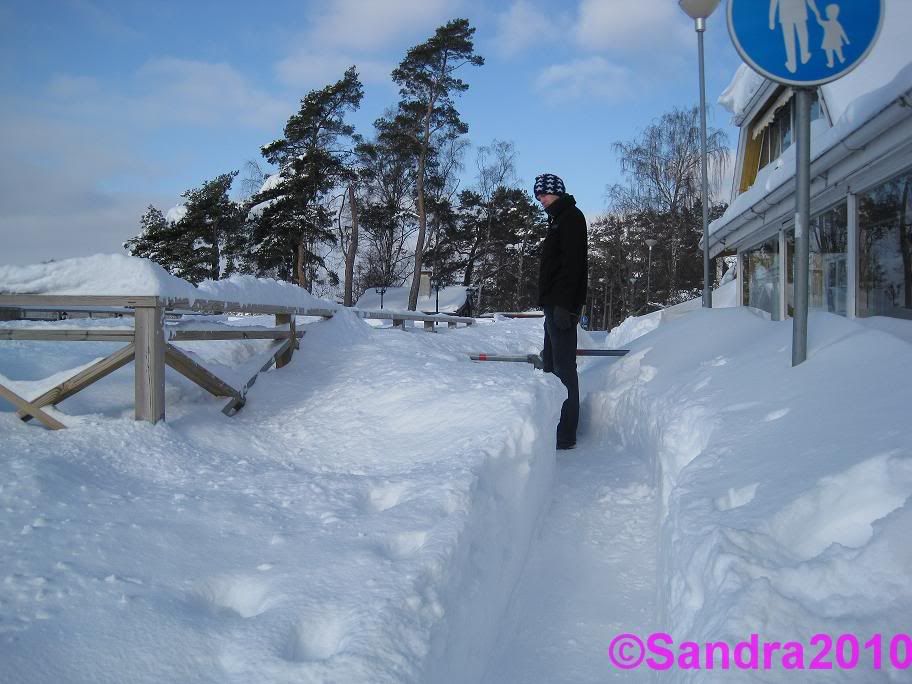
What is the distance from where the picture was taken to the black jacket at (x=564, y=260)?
4.77 meters

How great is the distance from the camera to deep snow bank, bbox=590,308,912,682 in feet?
4.96

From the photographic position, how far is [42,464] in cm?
249

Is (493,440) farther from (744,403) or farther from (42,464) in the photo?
(42,464)

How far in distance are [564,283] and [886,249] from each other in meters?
3.69

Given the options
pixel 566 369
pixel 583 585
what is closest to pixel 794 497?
pixel 583 585

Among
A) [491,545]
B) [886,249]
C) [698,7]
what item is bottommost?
[491,545]

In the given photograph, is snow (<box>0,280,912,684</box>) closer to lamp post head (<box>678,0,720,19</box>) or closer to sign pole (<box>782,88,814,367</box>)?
sign pole (<box>782,88,814,367</box>)

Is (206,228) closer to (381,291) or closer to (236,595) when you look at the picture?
(381,291)

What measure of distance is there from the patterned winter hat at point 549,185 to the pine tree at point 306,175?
22245 millimetres

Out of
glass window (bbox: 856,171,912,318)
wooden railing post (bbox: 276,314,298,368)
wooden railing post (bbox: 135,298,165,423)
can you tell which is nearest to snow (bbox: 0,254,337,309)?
wooden railing post (bbox: 135,298,165,423)

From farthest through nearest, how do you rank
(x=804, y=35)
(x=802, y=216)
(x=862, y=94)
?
(x=862, y=94) < (x=802, y=216) < (x=804, y=35)

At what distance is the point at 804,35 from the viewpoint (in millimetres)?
2939

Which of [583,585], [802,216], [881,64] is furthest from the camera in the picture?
[881,64]

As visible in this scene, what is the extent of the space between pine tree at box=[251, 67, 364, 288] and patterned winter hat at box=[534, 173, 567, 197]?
22245 millimetres
